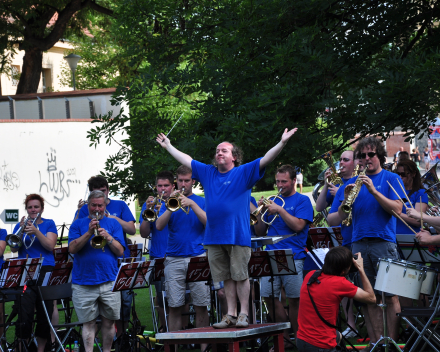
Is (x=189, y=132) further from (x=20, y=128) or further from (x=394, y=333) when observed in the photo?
(x=20, y=128)

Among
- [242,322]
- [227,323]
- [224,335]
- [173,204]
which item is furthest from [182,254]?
[224,335]

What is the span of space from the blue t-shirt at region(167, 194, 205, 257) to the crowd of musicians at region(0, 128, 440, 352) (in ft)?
0.04

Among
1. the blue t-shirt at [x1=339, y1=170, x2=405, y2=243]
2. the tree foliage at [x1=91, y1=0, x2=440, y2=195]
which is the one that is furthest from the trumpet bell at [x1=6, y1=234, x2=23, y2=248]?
the blue t-shirt at [x1=339, y1=170, x2=405, y2=243]

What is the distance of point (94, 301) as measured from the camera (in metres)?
6.73

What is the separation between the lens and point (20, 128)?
62.3 ft

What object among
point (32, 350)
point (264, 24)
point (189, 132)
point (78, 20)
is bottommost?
point (32, 350)

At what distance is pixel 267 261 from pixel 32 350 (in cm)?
345

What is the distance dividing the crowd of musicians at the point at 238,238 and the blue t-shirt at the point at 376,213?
1 cm

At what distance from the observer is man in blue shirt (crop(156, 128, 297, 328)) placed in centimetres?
562

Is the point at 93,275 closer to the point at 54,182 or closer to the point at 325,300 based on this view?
the point at 325,300

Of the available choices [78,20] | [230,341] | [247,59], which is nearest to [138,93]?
[247,59]

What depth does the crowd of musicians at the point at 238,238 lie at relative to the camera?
5.25 meters

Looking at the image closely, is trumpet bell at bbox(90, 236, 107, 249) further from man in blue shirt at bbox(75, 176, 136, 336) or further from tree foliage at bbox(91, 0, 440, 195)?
tree foliage at bbox(91, 0, 440, 195)

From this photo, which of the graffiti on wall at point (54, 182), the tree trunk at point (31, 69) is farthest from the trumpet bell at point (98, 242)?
the tree trunk at point (31, 69)
